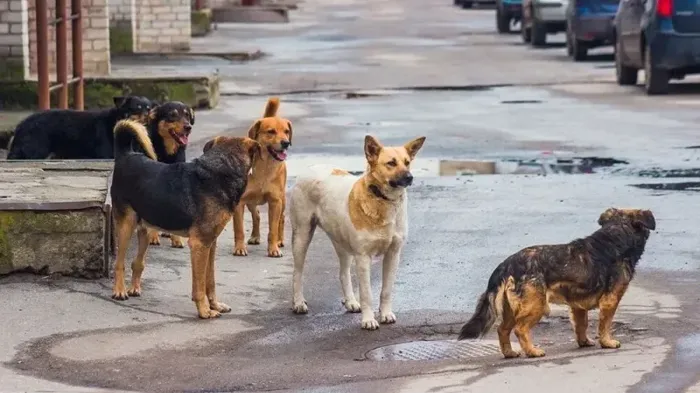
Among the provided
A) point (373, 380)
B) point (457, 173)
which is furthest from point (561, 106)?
point (373, 380)

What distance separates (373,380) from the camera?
7340 mm

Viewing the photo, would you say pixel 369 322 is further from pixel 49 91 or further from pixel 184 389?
pixel 49 91

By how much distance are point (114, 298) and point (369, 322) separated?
62.2 inches

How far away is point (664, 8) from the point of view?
20.7 m

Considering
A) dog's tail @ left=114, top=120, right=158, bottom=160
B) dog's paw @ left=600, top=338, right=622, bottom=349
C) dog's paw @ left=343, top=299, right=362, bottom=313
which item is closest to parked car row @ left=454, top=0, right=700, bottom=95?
dog's tail @ left=114, top=120, right=158, bottom=160

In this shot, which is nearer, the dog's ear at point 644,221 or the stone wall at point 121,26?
the dog's ear at point 644,221

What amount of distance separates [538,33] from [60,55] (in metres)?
18.7

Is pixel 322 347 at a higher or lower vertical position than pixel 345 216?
lower

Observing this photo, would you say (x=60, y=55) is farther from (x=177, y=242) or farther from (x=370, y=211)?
(x=370, y=211)

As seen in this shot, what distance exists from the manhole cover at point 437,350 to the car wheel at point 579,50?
2140 cm

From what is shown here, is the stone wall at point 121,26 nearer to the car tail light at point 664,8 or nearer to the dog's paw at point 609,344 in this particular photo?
the car tail light at point 664,8

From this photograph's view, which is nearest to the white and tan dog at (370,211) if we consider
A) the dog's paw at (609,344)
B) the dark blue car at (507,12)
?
the dog's paw at (609,344)

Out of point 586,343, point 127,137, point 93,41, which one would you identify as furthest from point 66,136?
point 93,41

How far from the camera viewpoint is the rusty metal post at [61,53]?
16797mm
